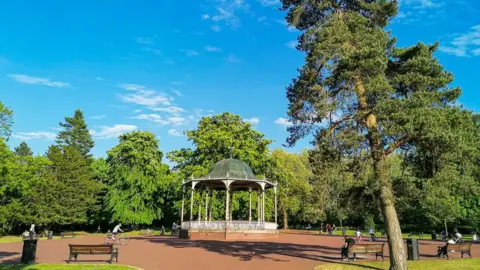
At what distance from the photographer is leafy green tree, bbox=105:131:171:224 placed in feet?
158

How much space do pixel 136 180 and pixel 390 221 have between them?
134 feet

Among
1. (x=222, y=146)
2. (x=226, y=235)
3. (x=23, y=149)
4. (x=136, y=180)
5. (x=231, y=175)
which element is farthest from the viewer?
(x=23, y=149)

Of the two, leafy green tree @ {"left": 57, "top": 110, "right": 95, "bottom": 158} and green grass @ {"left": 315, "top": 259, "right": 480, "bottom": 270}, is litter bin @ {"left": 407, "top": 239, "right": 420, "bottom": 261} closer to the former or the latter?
green grass @ {"left": 315, "top": 259, "right": 480, "bottom": 270}

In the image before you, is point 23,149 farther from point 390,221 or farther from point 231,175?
point 390,221

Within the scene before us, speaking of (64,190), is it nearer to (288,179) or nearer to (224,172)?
(224,172)

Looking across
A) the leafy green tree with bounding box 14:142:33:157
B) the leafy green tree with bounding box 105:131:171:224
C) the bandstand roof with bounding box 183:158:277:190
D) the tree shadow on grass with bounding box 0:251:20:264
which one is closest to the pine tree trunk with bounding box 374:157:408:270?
the tree shadow on grass with bounding box 0:251:20:264

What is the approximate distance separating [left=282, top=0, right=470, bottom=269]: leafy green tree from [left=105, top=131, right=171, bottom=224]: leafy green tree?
120ft

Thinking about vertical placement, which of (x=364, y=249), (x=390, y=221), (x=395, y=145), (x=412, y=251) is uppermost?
(x=395, y=145)

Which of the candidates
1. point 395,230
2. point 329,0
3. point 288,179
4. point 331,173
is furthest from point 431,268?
point 288,179

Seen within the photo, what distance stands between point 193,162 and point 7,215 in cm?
2239

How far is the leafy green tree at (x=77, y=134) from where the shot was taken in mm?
73125

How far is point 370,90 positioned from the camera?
1255 cm

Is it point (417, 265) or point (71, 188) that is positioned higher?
point (71, 188)

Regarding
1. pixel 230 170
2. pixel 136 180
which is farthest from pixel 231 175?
pixel 136 180
